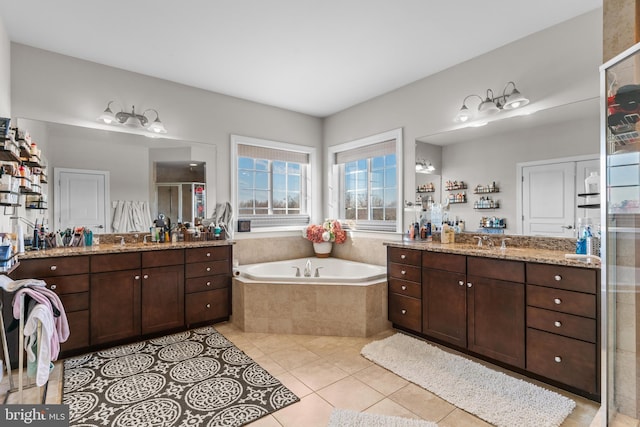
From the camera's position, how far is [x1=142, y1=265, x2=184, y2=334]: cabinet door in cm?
A: 293

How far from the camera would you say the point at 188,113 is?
3629 millimetres

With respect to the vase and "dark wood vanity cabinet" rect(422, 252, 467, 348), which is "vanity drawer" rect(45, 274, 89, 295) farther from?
"dark wood vanity cabinet" rect(422, 252, 467, 348)

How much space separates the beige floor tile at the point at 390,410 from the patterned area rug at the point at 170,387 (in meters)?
0.55

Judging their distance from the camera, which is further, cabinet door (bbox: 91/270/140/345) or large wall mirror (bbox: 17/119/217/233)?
large wall mirror (bbox: 17/119/217/233)

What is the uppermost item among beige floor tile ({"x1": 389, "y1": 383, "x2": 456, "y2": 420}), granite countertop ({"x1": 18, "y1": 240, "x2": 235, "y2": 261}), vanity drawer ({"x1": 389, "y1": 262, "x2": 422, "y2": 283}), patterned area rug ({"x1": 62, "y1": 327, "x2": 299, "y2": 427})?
granite countertop ({"x1": 18, "y1": 240, "x2": 235, "y2": 261})

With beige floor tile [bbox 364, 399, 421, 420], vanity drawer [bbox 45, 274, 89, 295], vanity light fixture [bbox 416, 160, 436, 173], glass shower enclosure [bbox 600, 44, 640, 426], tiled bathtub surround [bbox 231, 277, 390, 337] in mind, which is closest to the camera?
glass shower enclosure [bbox 600, 44, 640, 426]

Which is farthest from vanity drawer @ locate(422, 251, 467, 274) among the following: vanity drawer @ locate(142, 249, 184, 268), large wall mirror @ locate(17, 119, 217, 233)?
large wall mirror @ locate(17, 119, 217, 233)

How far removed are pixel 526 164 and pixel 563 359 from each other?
5.04 feet

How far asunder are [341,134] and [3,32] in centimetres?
351

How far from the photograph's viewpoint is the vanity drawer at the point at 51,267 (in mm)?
2400

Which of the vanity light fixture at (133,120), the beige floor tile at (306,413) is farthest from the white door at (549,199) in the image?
the vanity light fixture at (133,120)

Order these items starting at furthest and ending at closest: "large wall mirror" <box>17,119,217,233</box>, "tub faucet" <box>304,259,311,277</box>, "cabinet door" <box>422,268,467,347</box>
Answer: "tub faucet" <box>304,259,311,277</box>
"large wall mirror" <box>17,119,217,233</box>
"cabinet door" <box>422,268,467,347</box>

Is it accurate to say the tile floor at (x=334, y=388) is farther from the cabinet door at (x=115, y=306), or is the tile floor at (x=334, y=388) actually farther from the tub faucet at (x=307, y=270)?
the tub faucet at (x=307, y=270)

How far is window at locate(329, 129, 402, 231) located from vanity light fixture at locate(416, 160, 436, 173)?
25 centimetres
